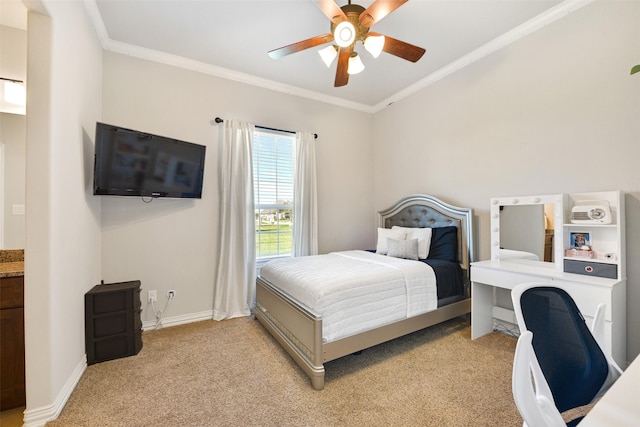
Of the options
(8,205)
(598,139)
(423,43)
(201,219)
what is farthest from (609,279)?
(8,205)

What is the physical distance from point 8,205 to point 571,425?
3.65 meters

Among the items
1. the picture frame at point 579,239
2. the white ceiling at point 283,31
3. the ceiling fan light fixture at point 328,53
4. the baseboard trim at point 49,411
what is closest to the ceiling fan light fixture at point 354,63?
the ceiling fan light fixture at point 328,53

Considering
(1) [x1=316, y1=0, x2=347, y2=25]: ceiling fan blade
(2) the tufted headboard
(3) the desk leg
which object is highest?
(1) [x1=316, y1=0, x2=347, y2=25]: ceiling fan blade

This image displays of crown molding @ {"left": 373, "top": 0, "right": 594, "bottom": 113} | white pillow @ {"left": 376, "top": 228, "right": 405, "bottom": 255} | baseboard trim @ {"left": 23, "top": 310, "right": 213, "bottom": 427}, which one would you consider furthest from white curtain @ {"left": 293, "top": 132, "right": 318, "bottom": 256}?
baseboard trim @ {"left": 23, "top": 310, "right": 213, "bottom": 427}

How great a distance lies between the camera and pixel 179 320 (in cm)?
304

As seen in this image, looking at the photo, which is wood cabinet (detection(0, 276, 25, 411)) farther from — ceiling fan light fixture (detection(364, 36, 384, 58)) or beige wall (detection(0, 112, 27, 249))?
ceiling fan light fixture (detection(364, 36, 384, 58))

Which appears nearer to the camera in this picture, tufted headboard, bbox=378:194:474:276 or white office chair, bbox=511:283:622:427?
white office chair, bbox=511:283:622:427

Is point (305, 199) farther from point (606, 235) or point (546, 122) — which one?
point (606, 235)

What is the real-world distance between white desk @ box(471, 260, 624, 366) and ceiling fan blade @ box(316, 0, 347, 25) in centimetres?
230

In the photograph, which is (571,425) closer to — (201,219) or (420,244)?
(420,244)

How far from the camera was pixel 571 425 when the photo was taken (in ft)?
3.20

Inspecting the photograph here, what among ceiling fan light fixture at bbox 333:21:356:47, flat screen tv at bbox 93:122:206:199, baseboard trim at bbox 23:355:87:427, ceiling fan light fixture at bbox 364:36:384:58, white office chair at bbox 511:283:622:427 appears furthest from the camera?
flat screen tv at bbox 93:122:206:199

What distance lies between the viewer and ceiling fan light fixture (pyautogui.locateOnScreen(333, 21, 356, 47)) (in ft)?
6.31

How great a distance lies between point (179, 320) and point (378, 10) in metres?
3.50
